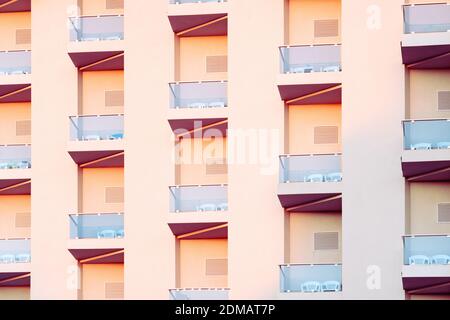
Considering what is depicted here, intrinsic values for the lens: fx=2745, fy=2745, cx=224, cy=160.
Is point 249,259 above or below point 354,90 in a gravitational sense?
below

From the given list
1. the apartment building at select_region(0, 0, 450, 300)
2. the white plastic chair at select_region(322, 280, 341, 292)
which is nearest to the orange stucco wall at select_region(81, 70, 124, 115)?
the apartment building at select_region(0, 0, 450, 300)

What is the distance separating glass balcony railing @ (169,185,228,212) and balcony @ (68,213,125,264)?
2035 mm

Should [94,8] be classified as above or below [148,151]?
above

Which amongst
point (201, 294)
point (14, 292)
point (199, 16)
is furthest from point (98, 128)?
point (201, 294)

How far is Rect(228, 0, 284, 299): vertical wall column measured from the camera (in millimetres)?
83062

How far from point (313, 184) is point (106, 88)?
8346 mm

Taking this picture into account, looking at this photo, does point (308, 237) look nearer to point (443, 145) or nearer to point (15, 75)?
point (443, 145)

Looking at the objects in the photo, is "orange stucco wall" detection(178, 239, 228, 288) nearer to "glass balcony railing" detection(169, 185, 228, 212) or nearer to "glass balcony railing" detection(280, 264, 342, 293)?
"glass balcony railing" detection(169, 185, 228, 212)

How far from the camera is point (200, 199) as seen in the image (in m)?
83.8

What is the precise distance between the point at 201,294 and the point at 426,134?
841 cm

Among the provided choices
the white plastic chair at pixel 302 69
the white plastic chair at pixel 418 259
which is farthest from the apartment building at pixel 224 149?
the white plastic chair at pixel 418 259

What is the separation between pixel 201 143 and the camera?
85.0 metres
